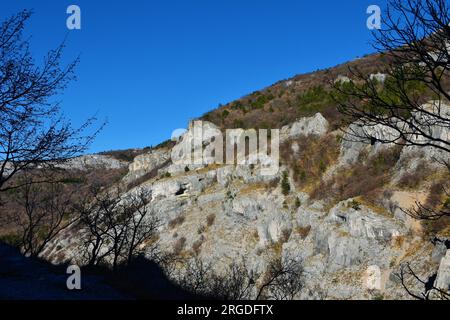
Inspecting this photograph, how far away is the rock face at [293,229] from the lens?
23156mm

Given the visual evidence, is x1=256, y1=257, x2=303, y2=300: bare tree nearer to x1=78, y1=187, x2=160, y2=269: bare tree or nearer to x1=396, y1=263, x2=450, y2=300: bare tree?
x1=396, y1=263, x2=450, y2=300: bare tree

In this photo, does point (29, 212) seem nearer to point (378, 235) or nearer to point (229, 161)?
point (378, 235)

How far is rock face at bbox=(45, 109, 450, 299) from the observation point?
23.2 meters

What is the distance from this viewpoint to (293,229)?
30.8 m

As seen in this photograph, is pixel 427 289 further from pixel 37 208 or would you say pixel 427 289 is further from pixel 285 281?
pixel 37 208

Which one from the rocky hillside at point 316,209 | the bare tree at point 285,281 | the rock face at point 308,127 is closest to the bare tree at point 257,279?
the bare tree at point 285,281

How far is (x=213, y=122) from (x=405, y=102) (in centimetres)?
4713

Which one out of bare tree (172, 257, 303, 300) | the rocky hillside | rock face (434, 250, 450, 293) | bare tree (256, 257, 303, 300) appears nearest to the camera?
rock face (434, 250, 450, 293)

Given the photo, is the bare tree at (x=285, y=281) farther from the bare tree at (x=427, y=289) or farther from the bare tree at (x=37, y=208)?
the bare tree at (x=37, y=208)

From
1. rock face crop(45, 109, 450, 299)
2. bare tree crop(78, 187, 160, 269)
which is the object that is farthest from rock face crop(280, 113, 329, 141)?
bare tree crop(78, 187, 160, 269)

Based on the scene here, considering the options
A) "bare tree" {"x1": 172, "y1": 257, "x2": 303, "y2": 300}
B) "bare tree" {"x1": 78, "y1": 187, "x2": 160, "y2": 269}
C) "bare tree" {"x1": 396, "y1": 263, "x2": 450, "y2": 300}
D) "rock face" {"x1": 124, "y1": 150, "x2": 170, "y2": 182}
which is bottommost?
"bare tree" {"x1": 172, "y1": 257, "x2": 303, "y2": 300}

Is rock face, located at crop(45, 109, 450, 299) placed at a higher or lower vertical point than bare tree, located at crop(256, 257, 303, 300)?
higher

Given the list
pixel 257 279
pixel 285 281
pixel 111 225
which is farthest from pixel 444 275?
pixel 111 225
